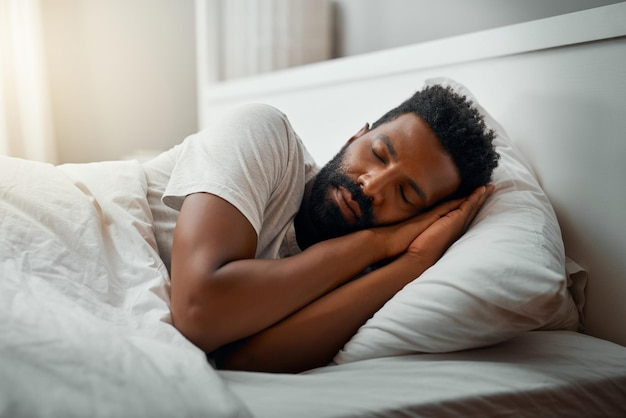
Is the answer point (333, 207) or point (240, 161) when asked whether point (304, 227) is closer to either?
point (333, 207)

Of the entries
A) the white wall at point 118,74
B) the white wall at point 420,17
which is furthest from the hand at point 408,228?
the white wall at point 118,74

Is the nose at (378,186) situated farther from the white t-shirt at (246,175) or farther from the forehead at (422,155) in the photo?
the white t-shirt at (246,175)

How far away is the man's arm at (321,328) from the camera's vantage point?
92 cm

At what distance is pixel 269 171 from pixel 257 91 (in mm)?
1466

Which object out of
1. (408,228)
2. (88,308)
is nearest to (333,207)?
(408,228)

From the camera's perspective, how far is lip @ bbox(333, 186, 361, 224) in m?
1.11

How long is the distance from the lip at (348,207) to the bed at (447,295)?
0.20 meters

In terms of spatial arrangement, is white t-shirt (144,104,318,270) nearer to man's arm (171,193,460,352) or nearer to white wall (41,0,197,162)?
man's arm (171,193,460,352)

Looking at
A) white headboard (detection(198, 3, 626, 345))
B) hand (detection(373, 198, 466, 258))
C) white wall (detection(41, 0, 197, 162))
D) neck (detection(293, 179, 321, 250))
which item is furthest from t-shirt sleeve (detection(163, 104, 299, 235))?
white wall (detection(41, 0, 197, 162))

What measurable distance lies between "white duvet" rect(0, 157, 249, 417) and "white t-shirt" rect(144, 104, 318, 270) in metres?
0.06

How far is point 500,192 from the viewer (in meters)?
1.14

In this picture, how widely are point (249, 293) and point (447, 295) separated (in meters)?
0.30

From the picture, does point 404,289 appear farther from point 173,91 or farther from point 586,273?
point 173,91

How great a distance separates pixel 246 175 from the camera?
1.00 m
